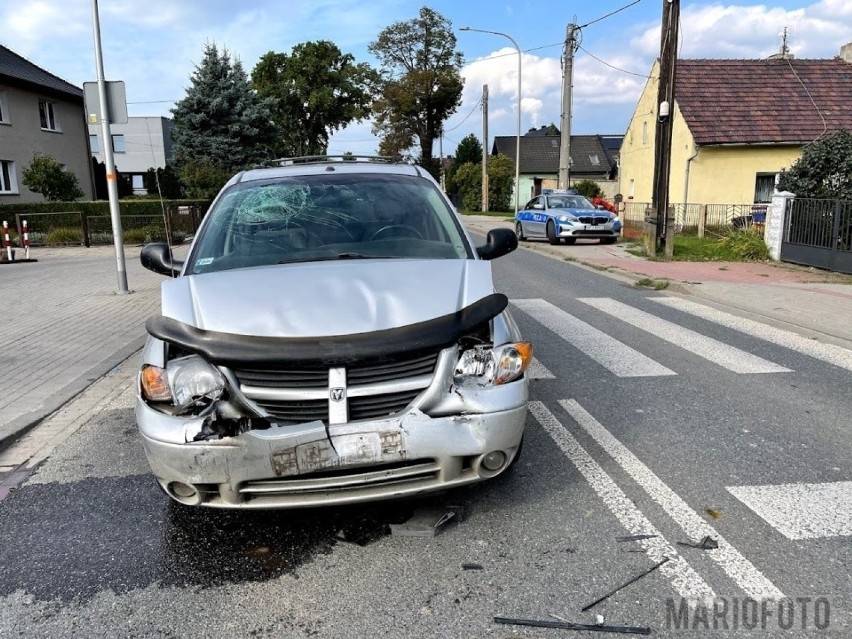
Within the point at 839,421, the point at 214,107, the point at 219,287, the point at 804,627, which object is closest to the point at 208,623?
the point at 219,287

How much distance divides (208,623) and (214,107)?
3679 cm

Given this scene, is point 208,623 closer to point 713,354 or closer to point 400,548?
point 400,548

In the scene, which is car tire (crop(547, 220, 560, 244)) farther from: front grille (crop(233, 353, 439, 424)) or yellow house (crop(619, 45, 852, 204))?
front grille (crop(233, 353, 439, 424))

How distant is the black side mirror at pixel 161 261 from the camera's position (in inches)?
171

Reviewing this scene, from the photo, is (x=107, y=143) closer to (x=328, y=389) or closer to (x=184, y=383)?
(x=184, y=383)

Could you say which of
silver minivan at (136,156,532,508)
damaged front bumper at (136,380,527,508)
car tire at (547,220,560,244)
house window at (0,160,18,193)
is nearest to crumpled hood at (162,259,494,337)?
silver minivan at (136,156,532,508)

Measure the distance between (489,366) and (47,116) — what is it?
114ft

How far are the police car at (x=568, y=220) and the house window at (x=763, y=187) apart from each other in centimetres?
972

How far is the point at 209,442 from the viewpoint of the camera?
2.83m

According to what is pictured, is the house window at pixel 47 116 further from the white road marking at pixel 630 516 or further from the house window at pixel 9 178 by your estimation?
the white road marking at pixel 630 516

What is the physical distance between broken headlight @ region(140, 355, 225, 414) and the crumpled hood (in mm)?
190

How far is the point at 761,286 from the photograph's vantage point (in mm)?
11570

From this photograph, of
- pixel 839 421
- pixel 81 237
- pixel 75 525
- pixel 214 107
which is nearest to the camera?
pixel 75 525

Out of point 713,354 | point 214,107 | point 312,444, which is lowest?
point 713,354
